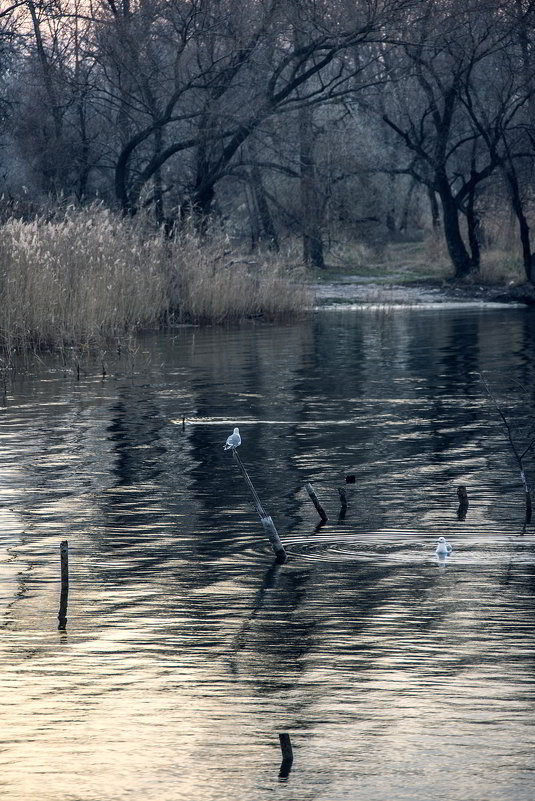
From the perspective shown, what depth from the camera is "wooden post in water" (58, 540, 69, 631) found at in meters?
5.45

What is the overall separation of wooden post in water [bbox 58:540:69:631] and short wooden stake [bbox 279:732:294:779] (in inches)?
65.7

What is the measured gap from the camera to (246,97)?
93.8 feet

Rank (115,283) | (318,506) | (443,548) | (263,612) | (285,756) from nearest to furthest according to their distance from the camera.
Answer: (285,756) → (263,612) → (443,548) → (318,506) → (115,283)

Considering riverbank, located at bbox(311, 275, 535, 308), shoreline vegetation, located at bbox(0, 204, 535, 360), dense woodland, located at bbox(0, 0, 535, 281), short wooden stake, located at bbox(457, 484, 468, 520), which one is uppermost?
dense woodland, located at bbox(0, 0, 535, 281)

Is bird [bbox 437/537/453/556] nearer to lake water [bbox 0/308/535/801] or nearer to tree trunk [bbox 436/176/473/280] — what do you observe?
lake water [bbox 0/308/535/801]

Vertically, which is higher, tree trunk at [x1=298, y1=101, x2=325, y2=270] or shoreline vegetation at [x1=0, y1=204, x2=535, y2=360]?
tree trunk at [x1=298, y1=101, x2=325, y2=270]

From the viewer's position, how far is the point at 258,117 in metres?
26.5

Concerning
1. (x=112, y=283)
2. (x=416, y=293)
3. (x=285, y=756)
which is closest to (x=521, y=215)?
(x=416, y=293)

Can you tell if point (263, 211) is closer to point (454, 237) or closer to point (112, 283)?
point (454, 237)

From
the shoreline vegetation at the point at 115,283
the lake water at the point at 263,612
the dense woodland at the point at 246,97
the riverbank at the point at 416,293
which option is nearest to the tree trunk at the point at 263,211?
the dense woodland at the point at 246,97

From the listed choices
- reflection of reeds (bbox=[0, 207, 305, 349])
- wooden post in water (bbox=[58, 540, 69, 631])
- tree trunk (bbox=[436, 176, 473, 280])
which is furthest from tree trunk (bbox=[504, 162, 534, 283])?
wooden post in water (bbox=[58, 540, 69, 631])

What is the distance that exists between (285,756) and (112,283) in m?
15.1

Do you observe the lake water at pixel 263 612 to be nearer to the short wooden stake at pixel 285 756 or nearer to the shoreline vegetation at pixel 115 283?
the short wooden stake at pixel 285 756

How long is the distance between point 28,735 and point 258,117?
23.3 meters
